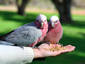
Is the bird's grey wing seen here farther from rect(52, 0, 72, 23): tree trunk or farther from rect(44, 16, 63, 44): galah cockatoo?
rect(52, 0, 72, 23): tree trunk

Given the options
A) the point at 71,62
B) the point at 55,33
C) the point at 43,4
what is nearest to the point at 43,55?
the point at 55,33

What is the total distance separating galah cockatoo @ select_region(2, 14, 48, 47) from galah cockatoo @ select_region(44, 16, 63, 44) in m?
0.08

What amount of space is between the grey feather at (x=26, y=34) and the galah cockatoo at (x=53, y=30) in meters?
0.17

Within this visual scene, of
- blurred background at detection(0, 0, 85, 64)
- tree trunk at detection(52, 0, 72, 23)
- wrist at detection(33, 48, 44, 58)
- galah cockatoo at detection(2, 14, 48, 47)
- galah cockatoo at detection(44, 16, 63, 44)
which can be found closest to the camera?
wrist at detection(33, 48, 44, 58)

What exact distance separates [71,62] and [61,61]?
0.28 metres

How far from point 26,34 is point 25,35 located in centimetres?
2

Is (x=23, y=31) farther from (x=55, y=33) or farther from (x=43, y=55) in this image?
(x=43, y=55)

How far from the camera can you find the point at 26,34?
3.82 m

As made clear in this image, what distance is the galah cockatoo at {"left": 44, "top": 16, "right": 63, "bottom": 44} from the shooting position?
3.88 meters

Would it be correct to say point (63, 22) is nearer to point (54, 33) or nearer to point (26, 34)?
point (54, 33)

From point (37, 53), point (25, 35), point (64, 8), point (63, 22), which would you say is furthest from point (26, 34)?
point (63, 22)

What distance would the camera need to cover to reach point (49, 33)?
3.99 metres

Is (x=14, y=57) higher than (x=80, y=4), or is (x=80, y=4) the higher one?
(x=14, y=57)

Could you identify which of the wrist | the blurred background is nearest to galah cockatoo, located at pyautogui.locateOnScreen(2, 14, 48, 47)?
the wrist
